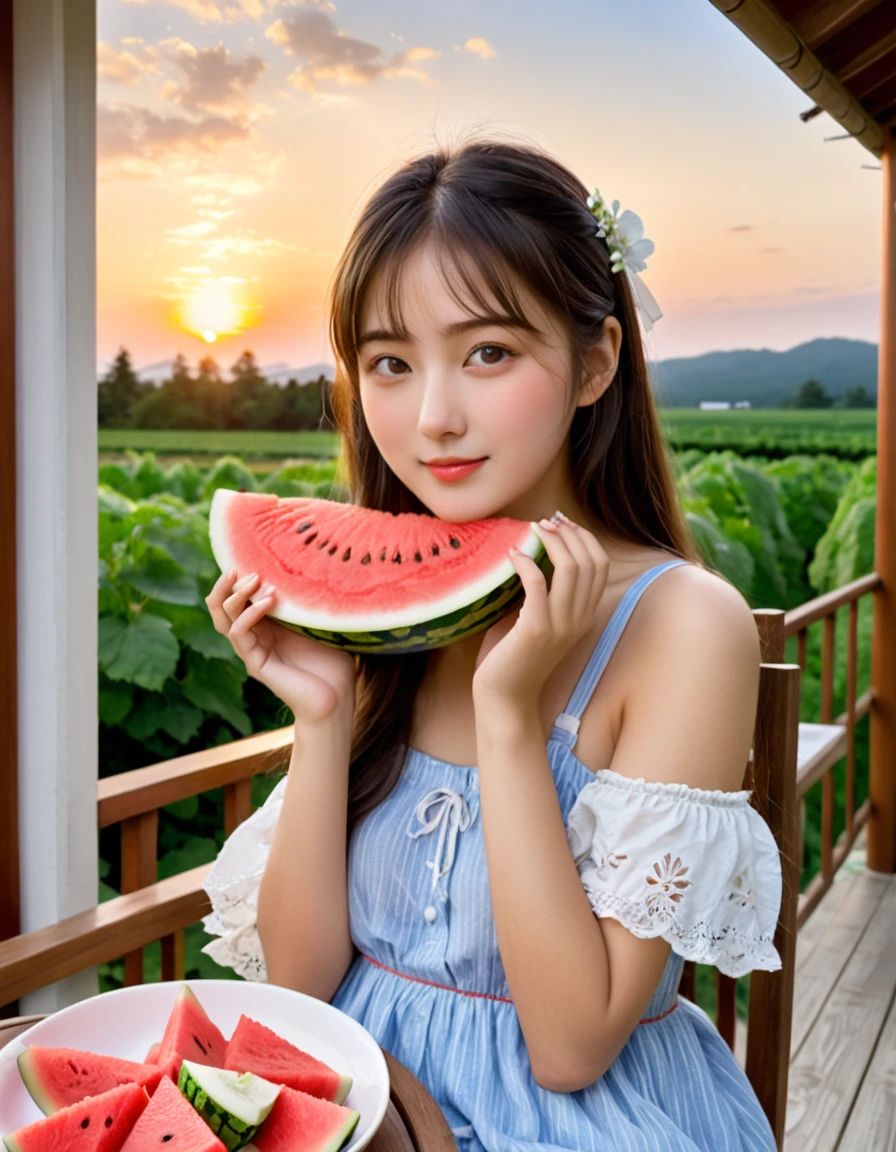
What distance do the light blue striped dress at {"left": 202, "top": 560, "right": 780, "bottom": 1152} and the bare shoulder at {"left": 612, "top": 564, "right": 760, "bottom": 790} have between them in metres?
0.03

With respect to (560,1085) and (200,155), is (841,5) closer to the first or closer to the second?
(200,155)

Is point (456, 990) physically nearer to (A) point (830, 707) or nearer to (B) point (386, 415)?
(B) point (386, 415)

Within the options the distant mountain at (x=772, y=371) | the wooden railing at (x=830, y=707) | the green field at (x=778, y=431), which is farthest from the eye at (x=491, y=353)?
the distant mountain at (x=772, y=371)

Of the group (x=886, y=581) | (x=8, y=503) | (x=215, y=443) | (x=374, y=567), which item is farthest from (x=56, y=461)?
(x=886, y=581)

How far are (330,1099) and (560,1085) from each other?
0.32 meters

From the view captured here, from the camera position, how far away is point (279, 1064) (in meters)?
0.92

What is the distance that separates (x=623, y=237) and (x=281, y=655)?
72 cm

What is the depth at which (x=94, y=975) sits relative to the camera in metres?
1.61

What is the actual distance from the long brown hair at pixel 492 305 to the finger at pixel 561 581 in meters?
0.24

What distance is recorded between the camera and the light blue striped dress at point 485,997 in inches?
43.8

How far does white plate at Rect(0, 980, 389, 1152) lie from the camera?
2.93 ft

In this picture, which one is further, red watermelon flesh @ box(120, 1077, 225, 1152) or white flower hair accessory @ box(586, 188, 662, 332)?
white flower hair accessory @ box(586, 188, 662, 332)

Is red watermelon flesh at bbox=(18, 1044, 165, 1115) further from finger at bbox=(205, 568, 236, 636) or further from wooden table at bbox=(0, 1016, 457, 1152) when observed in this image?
finger at bbox=(205, 568, 236, 636)

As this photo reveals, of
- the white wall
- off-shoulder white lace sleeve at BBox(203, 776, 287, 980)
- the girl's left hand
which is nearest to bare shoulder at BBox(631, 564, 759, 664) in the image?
the girl's left hand
